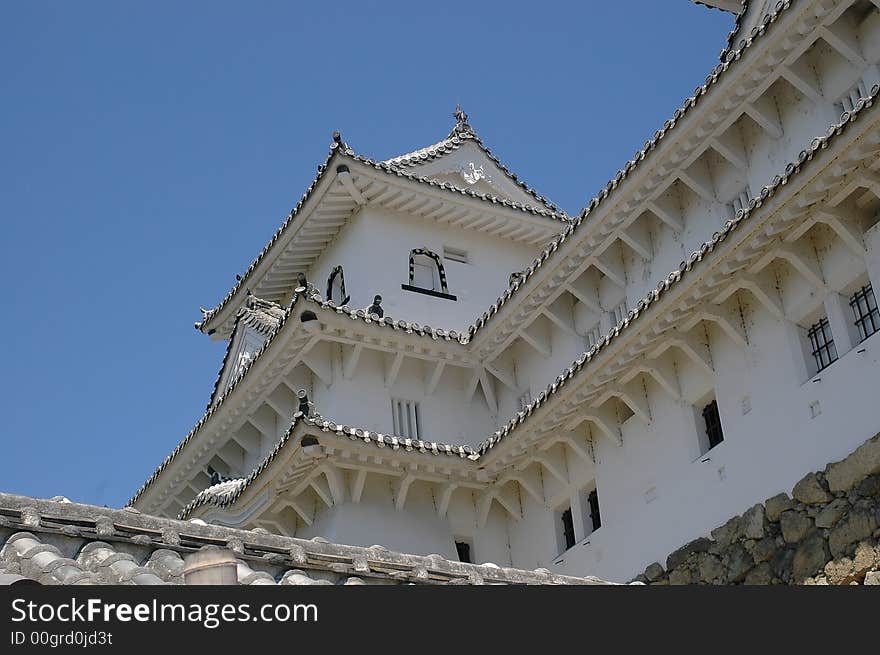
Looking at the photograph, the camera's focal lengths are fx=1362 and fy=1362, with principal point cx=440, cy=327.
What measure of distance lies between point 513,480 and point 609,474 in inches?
105

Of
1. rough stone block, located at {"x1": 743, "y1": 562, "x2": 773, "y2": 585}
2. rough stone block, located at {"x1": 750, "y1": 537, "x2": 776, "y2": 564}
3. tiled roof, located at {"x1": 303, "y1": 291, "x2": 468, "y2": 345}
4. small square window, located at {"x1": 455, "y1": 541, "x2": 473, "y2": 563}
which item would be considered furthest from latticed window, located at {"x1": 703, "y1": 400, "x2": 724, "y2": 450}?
tiled roof, located at {"x1": 303, "y1": 291, "x2": 468, "y2": 345}

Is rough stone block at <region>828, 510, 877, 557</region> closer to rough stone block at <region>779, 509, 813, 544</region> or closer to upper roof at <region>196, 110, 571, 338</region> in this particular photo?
rough stone block at <region>779, 509, 813, 544</region>

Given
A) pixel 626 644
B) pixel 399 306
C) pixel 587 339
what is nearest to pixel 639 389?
pixel 587 339

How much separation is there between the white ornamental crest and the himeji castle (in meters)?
0.05

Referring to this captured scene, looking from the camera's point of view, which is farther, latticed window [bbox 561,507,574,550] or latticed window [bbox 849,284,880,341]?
latticed window [bbox 561,507,574,550]

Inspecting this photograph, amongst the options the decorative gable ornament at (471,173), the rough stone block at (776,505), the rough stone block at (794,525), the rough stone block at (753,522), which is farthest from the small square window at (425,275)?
the rough stone block at (794,525)

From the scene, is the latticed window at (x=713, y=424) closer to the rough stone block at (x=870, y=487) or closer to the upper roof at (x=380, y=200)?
the rough stone block at (x=870, y=487)

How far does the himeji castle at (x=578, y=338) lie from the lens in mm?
18156

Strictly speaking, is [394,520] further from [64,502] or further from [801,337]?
[64,502]

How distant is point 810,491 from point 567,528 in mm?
6426

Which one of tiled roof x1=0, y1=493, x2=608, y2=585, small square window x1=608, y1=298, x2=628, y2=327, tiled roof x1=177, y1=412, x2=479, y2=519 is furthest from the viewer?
small square window x1=608, y1=298, x2=628, y2=327

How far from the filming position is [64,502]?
10188 millimetres

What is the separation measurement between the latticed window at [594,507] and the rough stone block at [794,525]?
4.83m

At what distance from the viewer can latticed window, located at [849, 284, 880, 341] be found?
1752cm
